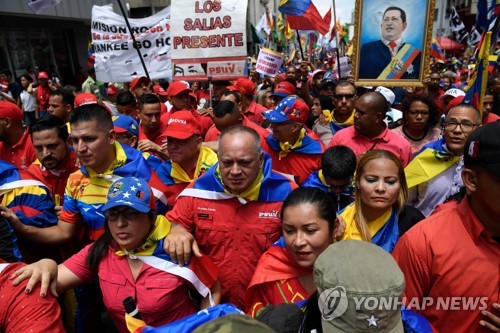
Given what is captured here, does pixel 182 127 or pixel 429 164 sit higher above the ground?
pixel 182 127

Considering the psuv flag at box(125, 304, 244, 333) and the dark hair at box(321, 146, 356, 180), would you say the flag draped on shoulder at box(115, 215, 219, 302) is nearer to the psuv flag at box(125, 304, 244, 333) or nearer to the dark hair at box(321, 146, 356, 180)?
the psuv flag at box(125, 304, 244, 333)

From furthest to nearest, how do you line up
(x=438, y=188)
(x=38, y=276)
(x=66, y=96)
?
(x=66, y=96) < (x=438, y=188) < (x=38, y=276)

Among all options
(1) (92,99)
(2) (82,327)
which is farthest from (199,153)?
(1) (92,99)

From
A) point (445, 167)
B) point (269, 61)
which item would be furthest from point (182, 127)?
point (269, 61)

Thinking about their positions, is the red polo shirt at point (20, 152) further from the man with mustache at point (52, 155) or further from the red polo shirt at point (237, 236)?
the red polo shirt at point (237, 236)

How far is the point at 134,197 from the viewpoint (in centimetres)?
198

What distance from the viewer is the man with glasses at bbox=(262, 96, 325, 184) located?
3773 mm

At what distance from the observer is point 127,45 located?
249 inches

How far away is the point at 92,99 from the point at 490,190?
516 cm

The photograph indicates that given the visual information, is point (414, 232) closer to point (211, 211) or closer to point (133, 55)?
point (211, 211)

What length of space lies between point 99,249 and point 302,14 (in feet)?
22.2

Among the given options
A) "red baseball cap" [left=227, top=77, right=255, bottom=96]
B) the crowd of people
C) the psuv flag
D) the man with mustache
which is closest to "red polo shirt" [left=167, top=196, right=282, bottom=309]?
the crowd of people

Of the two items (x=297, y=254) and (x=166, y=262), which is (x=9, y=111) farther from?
(x=297, y=254)

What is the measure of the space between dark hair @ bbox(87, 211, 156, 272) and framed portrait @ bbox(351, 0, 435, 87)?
4303mm
